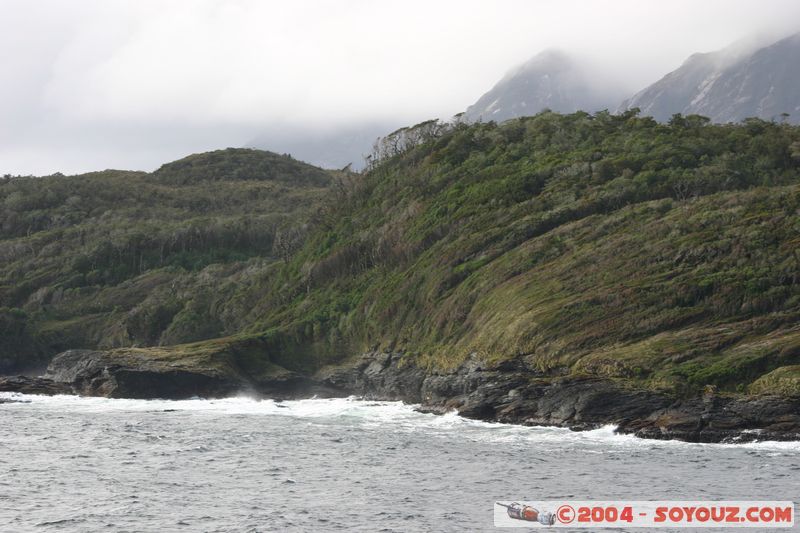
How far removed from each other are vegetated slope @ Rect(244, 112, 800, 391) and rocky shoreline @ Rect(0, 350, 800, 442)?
2.61m

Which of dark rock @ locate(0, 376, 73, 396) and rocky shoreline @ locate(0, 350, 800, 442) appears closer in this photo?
rocky shoreline @ locate(0, 350, 800, 442)

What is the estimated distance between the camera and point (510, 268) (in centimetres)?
9681

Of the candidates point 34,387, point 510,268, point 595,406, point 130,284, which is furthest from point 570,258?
point 130,284

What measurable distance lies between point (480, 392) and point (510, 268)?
954 inches

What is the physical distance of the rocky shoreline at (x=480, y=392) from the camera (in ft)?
193

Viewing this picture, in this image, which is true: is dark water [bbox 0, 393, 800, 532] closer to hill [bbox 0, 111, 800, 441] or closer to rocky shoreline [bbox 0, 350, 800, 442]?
rocky shoreline [bbox 0, 350, 800, 442]

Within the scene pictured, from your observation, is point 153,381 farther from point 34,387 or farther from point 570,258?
point 570,258

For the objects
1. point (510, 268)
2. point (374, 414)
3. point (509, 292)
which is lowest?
point (374, 414)

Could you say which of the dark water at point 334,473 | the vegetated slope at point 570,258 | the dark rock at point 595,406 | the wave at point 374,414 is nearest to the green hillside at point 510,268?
the vegetated slope at point 570,258

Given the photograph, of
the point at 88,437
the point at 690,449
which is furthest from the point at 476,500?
the point at 88,437

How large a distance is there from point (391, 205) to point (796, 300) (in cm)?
7661

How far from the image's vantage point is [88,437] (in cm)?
6588

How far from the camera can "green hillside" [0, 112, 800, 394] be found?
7362 centimetres

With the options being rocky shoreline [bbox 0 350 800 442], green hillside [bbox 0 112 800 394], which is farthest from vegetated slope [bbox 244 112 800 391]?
rocky shoreline [bbox 0 350 800 442]
